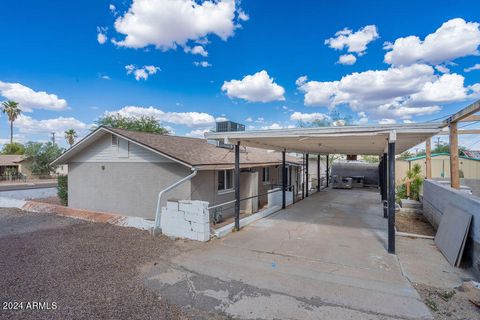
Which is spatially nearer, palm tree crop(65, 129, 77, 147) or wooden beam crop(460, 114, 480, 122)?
wooden beam crop(460, 114, 480, 122)

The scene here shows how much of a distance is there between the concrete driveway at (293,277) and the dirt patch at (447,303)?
147mm

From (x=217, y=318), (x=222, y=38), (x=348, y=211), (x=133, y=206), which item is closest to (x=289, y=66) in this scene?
(x=222, y=38)

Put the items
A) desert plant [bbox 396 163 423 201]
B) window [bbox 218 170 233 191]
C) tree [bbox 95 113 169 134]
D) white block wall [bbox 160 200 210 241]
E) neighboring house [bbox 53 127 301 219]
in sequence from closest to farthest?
white block wall [bbox 160 200 210 241]
neighboring house [bbox 53 127 301 219]
window [bbox 218 170 233 191]
desert plant [bbox 396 163 423 201]
tree [bbox 95 113 169 134]

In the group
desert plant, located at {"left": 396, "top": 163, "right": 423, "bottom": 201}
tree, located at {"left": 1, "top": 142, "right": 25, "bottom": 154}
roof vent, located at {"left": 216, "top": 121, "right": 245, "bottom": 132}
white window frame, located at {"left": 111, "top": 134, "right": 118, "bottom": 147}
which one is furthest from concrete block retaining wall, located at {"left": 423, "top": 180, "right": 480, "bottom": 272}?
tree, located at {"left": 1, "top": 142, "right": 25, "bottom": 154}

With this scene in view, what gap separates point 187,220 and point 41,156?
144 ft

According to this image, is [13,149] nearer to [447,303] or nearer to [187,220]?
[187,220]

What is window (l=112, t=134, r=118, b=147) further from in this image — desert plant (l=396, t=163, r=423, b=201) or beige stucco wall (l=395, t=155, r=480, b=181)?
beige stucco wall (l=395, t=155, r=480, b=181)

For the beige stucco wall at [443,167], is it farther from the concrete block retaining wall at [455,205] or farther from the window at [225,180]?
the window at [225,180]

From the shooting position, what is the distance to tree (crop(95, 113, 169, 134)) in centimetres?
2850

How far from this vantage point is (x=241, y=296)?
3.91 metres

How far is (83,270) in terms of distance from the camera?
4.74 metres

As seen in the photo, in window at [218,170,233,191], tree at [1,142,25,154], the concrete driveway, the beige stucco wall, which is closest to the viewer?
the concrete driveway

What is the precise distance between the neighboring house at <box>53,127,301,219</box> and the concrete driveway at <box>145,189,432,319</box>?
114 inches

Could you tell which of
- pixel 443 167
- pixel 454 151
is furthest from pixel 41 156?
pixel 443 167
